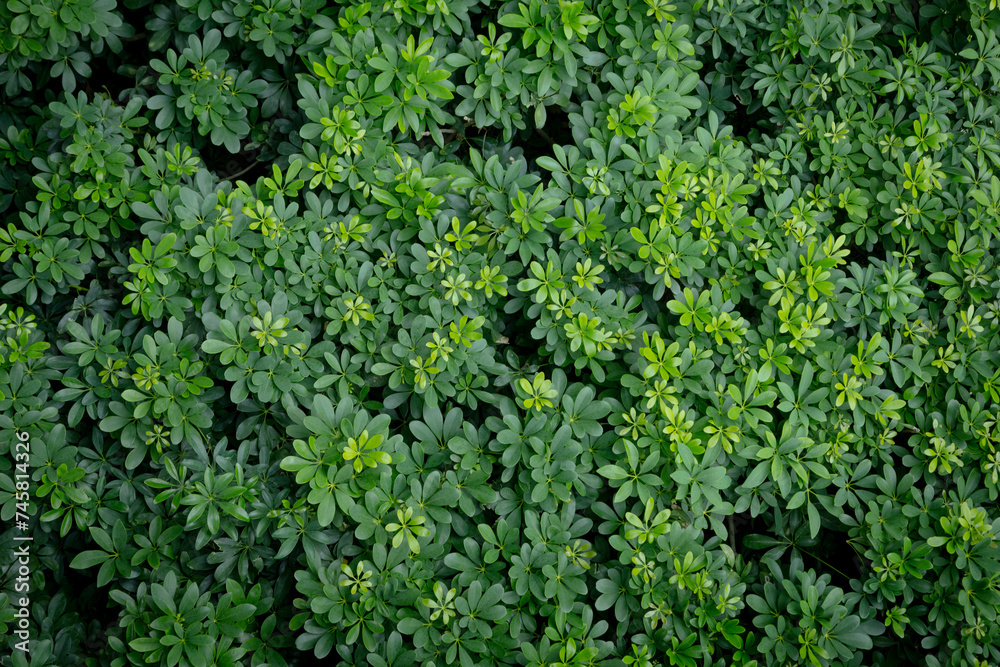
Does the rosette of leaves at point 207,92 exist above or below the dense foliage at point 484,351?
above

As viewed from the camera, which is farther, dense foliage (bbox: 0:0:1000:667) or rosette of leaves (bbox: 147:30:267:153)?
rosette of leaves (bbox: 147:30:267:153)

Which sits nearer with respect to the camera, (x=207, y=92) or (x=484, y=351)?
(x=484, y=351)

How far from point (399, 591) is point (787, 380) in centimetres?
145

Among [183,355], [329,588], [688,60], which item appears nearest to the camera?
[329,588]

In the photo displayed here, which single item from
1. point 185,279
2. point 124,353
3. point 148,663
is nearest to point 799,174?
point 185,279

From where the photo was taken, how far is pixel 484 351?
7.48ft

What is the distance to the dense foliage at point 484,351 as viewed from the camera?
7.17ft

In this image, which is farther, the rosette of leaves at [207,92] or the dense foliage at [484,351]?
the rosette of leaves at [207,92]

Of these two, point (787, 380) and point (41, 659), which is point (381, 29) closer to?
point (787, 380)

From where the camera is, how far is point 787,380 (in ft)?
7.89

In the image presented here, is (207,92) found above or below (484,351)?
above

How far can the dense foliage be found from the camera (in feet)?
7.17

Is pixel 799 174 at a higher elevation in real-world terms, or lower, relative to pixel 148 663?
higher

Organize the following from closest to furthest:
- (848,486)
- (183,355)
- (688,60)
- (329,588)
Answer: (329,588), (183,355), (848,486), (688,60)
